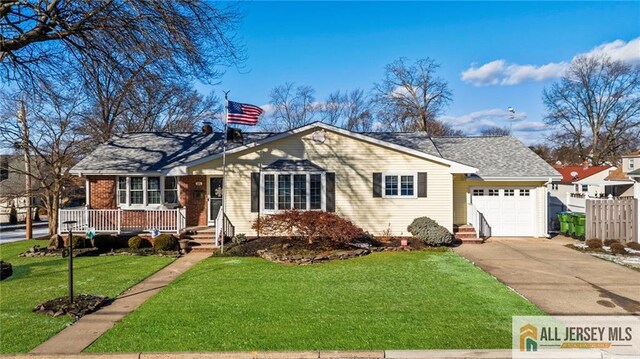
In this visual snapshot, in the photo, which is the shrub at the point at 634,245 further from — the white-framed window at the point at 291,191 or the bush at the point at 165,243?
the bush at the point at 165,243

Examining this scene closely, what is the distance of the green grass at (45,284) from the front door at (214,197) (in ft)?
12.3

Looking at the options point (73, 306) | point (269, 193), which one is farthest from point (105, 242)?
point (73, 306)

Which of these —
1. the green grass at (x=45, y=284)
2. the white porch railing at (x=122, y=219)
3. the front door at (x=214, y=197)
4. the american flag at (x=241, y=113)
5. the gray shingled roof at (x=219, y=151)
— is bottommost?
the green grass at (x=45, y=284)

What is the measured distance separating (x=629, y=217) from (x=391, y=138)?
32.9 feet

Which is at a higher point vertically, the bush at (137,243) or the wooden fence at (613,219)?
the wooden fence at (613,219)

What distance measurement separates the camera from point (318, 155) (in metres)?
15.5

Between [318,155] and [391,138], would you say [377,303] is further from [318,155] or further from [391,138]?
[391,138]

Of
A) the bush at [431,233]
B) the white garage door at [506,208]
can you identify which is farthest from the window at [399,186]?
the white garage door at [506,208]

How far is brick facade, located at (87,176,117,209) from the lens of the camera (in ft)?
56.1

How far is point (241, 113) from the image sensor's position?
14398 mm

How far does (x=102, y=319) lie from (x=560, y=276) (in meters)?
10.5

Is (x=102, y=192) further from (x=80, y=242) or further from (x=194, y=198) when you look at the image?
(x=194, y=198)

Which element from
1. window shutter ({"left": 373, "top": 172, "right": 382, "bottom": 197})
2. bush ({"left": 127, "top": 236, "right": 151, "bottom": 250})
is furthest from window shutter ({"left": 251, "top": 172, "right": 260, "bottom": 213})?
window shutter ({"left": 373, "top": 172, "right": 382, "bottom": 197})

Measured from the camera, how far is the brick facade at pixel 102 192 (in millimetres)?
17094
